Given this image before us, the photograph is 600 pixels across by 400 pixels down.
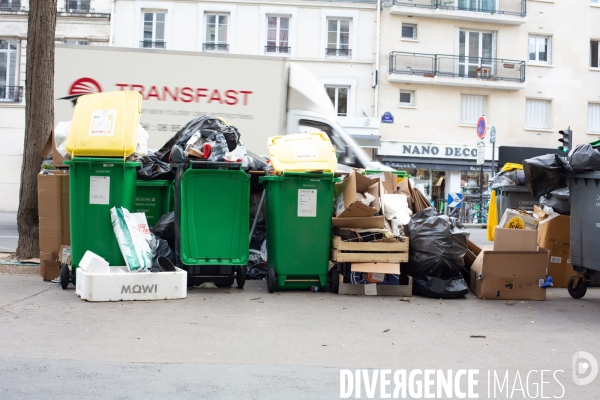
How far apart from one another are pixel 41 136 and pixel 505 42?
24189mm

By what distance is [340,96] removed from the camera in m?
27.5

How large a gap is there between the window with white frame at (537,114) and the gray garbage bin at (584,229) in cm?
2280

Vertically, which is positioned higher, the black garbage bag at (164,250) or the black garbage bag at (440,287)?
the black garbage bag at (164,250)

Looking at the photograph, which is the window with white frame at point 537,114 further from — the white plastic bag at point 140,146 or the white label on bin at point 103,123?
the white label on bin at point 103,123

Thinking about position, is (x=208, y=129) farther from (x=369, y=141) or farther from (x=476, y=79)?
(x=476, y=79)

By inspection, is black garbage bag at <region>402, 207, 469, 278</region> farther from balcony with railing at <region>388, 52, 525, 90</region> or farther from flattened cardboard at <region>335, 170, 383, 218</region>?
balcony with railing at <region>388, 52, 525, 90</region>

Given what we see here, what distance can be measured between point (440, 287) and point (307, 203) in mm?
1729

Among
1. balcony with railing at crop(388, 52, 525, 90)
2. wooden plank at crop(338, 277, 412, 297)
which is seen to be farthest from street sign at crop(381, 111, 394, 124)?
wooden plank at crop(338, 277, 412, 297)

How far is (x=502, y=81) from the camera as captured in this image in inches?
1125

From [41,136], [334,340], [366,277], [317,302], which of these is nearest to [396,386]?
[334,340]

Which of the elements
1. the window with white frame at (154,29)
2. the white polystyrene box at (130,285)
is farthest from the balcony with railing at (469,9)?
the white polystyrene box at (130,285)

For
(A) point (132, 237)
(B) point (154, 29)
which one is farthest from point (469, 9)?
(A) point (132, 237)

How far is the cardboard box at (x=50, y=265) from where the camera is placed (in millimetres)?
7848

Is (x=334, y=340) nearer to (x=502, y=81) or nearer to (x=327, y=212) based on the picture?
(x=327, y=212)
